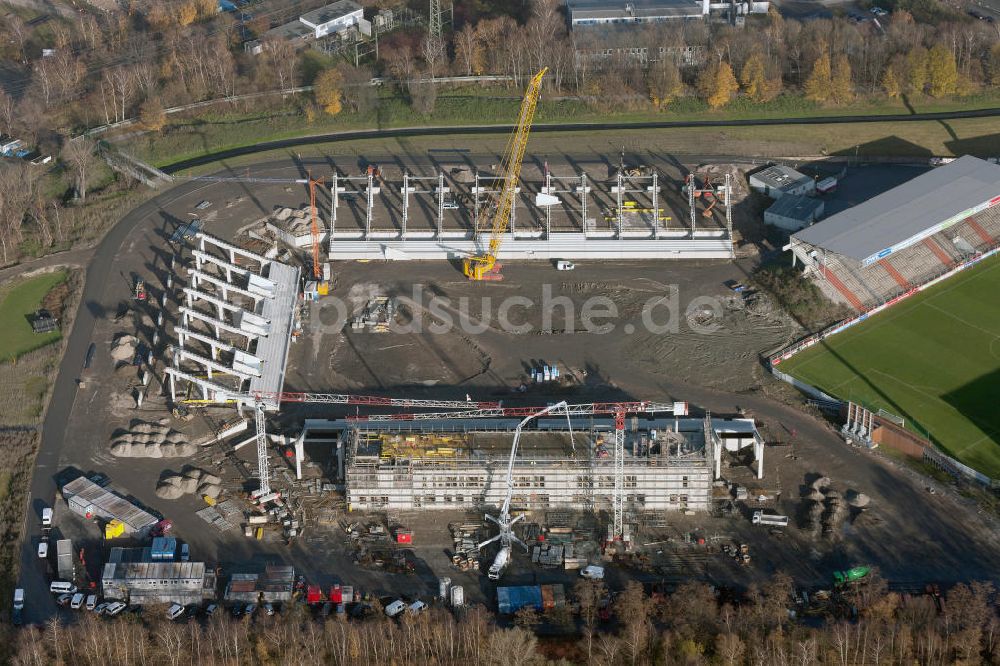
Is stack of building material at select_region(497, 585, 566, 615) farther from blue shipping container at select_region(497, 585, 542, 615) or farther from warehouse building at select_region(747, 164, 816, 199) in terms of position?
warehouse building at select_region(747, 164, 816, 199)

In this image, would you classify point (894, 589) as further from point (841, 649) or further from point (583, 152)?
point (583, 152)

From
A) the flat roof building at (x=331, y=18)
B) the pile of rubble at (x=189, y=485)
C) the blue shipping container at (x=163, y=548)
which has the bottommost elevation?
the blue shipping container at (x=163, y=548)

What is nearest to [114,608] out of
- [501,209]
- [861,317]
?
[501,209]

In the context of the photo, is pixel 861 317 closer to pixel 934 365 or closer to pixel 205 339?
pixel 934 365

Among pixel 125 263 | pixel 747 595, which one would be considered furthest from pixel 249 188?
pixel 747 595

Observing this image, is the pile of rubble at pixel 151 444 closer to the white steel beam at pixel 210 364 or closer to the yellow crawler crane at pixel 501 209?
the white steel beam at pixel 210 364

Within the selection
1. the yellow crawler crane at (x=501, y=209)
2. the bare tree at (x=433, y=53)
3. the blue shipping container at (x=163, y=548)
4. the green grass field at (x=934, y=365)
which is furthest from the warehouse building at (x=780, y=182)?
the blue shipping container at (x=163, y=548)
